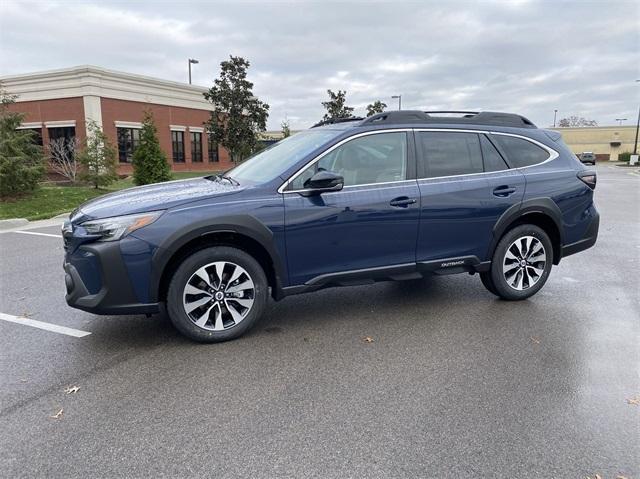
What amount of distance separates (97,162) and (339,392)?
58.0ft

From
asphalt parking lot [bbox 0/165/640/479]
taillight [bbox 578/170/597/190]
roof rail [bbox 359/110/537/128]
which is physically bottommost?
asphalt parking lot [bbox 0/165/640/479]

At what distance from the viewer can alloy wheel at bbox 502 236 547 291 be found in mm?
5020

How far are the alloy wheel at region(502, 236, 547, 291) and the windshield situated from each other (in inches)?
88.5

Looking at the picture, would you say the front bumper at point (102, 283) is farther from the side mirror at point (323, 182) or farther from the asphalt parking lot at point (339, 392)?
the side mirror at point (323, 182)

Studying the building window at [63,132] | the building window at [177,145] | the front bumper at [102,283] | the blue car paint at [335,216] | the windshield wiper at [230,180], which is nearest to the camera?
the front bumper at [102,283]

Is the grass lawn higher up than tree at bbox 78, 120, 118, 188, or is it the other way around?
tree at bbox 78, 120, 118, 188

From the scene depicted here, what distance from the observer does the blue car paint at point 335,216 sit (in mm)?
3748

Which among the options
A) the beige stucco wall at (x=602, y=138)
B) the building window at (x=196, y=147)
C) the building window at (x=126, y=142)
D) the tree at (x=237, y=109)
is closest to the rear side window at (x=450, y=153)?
the tree at (x=237, y=109)

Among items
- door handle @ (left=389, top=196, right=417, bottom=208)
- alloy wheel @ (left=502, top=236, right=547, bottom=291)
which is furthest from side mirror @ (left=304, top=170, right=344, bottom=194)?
alloy wheel @ (left=502, top=236, right=547, bottom=291)

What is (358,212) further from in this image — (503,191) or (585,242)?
(585,242)

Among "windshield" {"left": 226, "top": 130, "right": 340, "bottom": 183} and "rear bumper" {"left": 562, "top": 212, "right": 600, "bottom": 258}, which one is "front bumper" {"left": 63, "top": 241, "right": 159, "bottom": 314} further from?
"rear bumper" {"left": 562, "top": 212, "right": 600, "bottom": 258}

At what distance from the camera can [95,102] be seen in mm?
27547

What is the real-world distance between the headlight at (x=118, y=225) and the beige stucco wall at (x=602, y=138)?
81325mm

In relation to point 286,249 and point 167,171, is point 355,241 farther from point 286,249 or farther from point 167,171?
point 167,171
